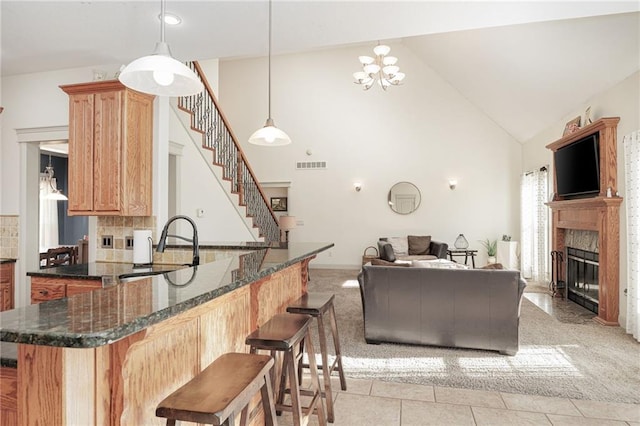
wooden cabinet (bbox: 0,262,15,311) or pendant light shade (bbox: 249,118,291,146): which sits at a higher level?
pendant light shade (bbox: 249,118,291,146)

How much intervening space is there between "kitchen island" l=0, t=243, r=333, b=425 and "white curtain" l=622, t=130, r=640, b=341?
418 cm

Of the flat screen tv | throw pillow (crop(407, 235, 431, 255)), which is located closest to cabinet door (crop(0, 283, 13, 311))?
the flat screen tv

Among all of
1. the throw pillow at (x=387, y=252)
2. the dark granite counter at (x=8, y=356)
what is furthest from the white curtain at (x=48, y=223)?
the dark granite counter at (x=8, y=356)

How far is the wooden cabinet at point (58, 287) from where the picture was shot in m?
2.74

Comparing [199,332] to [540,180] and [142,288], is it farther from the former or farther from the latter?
[540,180]

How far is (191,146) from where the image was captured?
504cm

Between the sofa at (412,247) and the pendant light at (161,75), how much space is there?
19.7ft

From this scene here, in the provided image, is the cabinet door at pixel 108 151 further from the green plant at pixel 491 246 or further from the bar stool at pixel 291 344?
the green plant at pixel 491 246

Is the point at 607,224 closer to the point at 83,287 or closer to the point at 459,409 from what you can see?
the point at 459,409

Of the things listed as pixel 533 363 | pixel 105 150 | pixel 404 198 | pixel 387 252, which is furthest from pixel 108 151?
pixel 404 198

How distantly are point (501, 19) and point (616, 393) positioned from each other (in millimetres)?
2875

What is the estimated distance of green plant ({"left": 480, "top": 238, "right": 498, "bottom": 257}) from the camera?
816cm

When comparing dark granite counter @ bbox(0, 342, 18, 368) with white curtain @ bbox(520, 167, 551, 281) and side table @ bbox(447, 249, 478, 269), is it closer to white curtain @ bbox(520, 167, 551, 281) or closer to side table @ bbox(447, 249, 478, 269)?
white curtain @ bbox(520, 167, 551, 281)

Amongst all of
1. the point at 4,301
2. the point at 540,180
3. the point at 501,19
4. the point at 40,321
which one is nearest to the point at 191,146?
the point at 4,301
